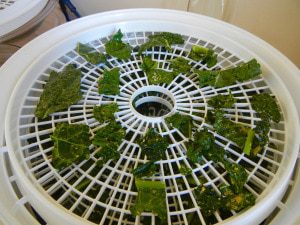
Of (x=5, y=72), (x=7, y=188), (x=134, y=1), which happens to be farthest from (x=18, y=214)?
(x=134, y=1)

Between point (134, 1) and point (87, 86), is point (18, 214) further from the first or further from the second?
point (134, 1)

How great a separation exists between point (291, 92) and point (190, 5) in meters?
0.52

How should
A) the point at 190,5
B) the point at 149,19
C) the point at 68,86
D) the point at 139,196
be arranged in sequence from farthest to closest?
the point at 190,5 → the point at 149,19 → the point at 68,86 → the point at 139,196

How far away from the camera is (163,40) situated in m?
0.74

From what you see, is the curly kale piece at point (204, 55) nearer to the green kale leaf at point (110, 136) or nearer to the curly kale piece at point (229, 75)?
the curly kale piece at point (229, 75)

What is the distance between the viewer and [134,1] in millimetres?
1098

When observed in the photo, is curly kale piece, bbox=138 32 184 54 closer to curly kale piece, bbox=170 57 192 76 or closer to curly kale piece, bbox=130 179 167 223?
curly kale piece, bbox=170 57 192 76

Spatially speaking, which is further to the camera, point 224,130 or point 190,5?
point 190,5

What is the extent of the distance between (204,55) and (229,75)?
3.1 inches

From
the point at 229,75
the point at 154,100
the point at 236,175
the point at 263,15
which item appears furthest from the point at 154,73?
the point at 263,15

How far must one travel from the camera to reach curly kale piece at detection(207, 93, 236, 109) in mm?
618

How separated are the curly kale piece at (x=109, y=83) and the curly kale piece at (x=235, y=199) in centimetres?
28

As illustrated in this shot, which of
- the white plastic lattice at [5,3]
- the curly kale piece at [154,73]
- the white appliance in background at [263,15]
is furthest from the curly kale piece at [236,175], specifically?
the white plastic lattice at [5,3]

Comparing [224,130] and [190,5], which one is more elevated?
[190,5]
